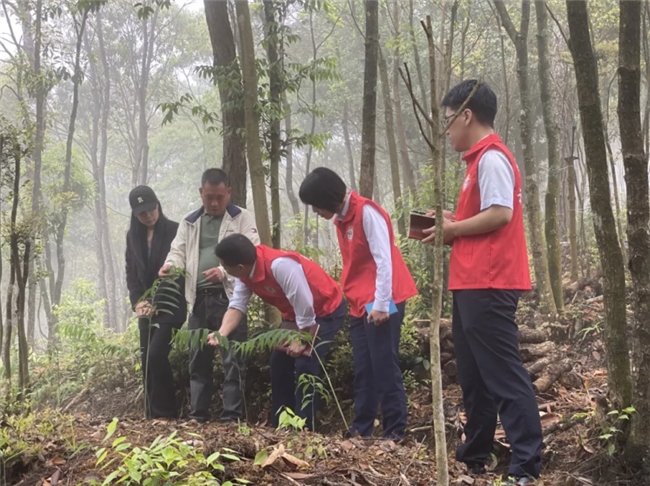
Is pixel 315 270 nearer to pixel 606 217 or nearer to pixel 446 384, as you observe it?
pixel 446 384

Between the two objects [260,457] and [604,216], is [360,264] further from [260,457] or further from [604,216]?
[260,457]

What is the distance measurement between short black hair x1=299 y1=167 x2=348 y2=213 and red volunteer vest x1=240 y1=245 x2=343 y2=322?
1.71ft

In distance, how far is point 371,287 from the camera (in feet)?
12.4

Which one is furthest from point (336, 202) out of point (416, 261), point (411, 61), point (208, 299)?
point (411, 61)

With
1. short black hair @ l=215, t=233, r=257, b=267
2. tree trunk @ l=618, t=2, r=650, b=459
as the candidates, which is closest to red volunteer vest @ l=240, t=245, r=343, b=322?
short black hair @ l=215, t=233, r=257, b=267

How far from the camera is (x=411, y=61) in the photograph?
19.4 meters

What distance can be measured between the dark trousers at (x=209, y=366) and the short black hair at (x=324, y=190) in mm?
1262

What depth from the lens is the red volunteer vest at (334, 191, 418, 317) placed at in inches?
148

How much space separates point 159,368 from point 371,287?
2.02 metres

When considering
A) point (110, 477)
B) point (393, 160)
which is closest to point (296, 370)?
point (110, 477)

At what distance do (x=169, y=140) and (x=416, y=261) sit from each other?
31.3 m

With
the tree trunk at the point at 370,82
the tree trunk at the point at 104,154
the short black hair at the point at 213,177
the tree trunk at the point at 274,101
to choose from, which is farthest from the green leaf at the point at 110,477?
the tree trunk at the point at 104,154

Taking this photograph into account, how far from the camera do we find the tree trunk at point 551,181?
600 centimetres

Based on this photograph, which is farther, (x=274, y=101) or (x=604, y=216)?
(x=274, y=101)
